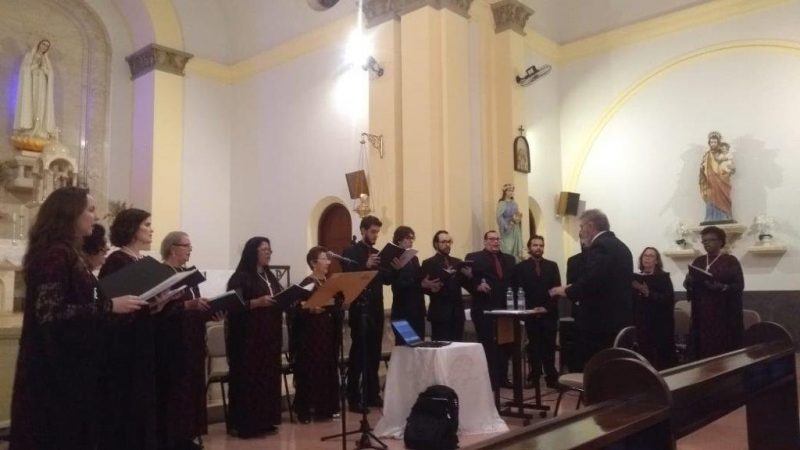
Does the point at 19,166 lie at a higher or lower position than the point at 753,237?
higher

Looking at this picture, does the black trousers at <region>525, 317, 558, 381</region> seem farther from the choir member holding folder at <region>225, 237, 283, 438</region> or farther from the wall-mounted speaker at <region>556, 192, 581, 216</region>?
the wall-mounted speaker at <region>556, 192, 581, 216</region>

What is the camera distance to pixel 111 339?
3.38m

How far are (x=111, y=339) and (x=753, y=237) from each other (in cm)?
871

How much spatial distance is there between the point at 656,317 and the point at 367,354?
125 inches

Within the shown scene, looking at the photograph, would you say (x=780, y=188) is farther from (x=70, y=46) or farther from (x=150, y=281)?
(x=70, y=46)

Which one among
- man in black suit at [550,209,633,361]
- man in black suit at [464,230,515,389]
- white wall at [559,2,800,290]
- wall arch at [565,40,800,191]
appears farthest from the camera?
wall arch at [565,40,800,191]

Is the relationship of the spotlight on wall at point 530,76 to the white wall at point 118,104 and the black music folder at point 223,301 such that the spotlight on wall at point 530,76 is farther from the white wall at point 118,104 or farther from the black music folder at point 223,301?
the black music folder at point 223,301

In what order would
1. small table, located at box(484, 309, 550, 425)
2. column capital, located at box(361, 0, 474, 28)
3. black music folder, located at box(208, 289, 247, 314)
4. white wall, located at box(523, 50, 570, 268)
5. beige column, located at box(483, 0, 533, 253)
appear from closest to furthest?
black music folder, located at box(208, 289, 247, 314), small table, located at box(484, 309, 550, 425), column capital, located at box(361, 0, 474, 28), beige column, located at box(483, 0, 533, 253), white wall, located at box(523, 50, 570, 268)

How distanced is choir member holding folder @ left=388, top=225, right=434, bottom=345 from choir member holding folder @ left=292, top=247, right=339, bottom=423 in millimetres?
784

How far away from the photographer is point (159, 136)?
11.4 meters

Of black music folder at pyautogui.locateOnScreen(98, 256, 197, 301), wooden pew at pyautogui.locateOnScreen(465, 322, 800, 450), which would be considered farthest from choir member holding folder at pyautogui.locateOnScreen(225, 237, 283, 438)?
wooden pew at pyautogui.locateOnScreen(465, 322, 800, 450)

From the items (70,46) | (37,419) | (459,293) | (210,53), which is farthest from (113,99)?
(37,419)

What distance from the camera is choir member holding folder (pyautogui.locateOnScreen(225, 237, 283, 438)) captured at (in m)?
4.96

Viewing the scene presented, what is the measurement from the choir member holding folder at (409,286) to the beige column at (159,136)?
20.8ft
